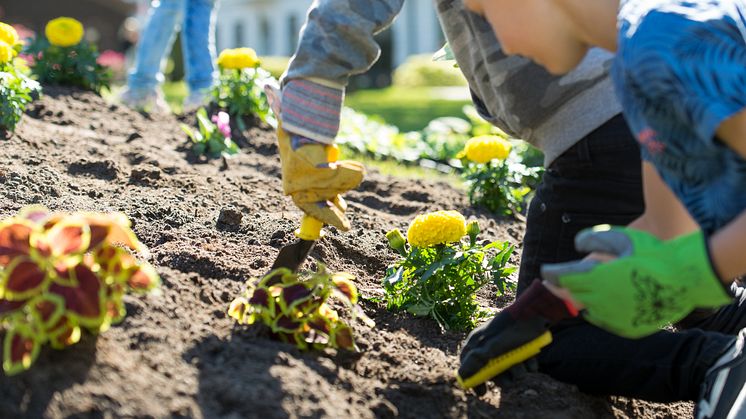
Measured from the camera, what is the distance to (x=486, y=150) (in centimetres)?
382

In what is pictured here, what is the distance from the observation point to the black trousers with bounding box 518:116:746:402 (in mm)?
2178

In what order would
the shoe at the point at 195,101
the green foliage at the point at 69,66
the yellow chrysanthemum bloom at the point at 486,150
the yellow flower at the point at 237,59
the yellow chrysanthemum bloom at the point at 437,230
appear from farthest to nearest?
the shoe at the point at 195,101 → the green foliage at the point at 69,66 → the yellow flower at the point at 237,59 → the yellow chrysanthemum bloom at the point at 486,150 → the yellow chrysanthemum bloom at the point at 437,230

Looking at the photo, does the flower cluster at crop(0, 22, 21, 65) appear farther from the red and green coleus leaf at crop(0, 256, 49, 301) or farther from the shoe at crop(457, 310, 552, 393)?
the shoe at crop(457, 310, 552, 393)

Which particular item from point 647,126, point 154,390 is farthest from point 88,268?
point 647,126

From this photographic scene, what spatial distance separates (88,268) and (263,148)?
271cm

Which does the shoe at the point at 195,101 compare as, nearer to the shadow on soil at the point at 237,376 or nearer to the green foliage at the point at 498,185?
the green foliage at the point at 498,185

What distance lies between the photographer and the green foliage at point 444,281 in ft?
8.13

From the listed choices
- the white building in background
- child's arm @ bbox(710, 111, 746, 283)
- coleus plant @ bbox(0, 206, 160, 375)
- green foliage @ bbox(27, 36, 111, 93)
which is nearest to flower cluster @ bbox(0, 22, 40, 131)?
green foliage @ bbox(27, 36, 111, 93)

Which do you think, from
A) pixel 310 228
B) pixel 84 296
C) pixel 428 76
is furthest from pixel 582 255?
pixel 428 76

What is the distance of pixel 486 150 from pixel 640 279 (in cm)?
225

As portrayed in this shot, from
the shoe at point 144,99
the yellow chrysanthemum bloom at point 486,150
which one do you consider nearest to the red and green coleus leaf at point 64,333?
the yellow chrysanthemum bloom at point 486,150

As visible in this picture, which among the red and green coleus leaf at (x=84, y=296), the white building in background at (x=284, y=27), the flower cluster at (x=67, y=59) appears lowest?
the white building in background at (x=284, y=27)

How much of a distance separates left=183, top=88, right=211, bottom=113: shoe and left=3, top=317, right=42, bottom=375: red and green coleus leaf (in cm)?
326

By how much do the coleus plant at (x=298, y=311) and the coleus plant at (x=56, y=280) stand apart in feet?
1.07
